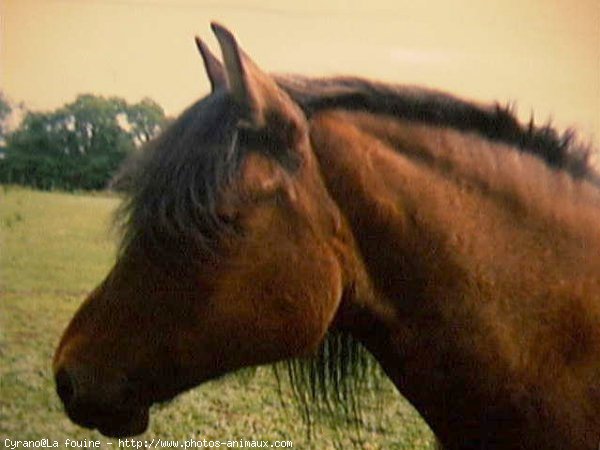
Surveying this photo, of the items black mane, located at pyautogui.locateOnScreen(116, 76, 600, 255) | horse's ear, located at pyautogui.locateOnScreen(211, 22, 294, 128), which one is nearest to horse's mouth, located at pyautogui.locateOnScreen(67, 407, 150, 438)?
black mane, located at pyautogui.locateOnScreen(116, 76, 600, 255)

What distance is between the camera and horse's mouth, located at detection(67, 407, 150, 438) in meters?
0.83

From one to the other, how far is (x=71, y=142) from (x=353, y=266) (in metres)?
0.60

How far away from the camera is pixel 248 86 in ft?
2.40

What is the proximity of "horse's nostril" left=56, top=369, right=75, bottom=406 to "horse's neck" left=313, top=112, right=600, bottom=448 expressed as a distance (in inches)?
13.8

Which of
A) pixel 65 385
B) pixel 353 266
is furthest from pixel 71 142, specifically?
pixel 353 266

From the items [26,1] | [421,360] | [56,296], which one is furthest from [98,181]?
[421,360]

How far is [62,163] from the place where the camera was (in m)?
1.17

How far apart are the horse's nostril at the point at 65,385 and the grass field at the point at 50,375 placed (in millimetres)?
303

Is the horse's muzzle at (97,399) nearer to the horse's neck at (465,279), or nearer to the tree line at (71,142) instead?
the horse's neck at (465,279)

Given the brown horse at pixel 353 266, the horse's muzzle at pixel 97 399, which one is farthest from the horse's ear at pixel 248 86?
the horse's muzzle at pixel 97 399

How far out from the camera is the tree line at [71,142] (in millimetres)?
1136

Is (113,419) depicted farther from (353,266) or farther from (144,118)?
(144,118)

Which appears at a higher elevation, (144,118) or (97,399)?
(144,118)

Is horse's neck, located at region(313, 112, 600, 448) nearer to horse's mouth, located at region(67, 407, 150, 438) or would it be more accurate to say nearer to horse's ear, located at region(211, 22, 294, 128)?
horse's ear, located at region(211, 22, 294, 128)
